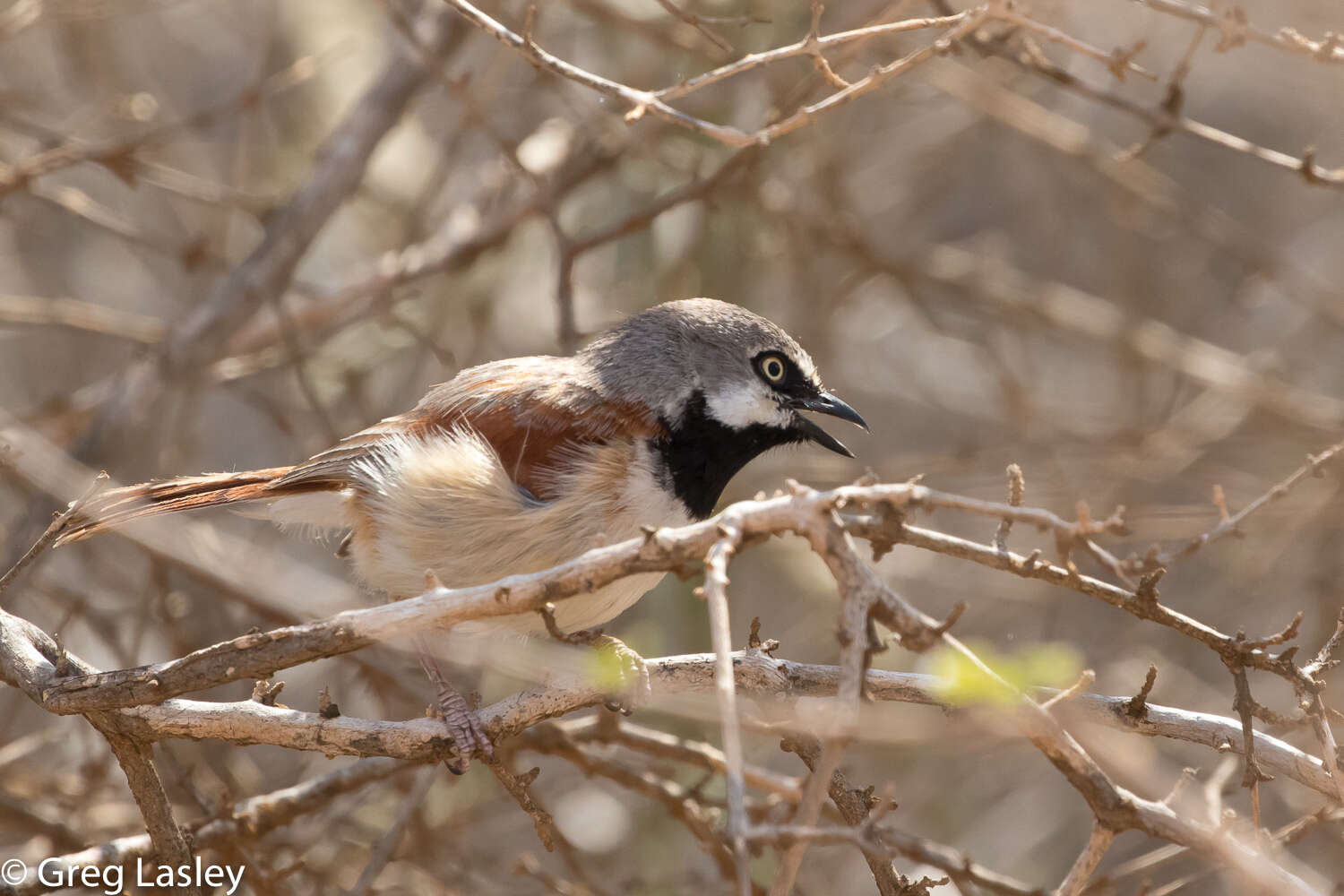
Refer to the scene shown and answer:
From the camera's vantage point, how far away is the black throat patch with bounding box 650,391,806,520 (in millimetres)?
4250

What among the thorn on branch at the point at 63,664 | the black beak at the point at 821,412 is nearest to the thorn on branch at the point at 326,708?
the thorn on branch at the point at 63,664

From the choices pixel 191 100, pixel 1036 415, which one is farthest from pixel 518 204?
pixel 191 100

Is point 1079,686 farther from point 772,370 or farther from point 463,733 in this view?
point 772,370

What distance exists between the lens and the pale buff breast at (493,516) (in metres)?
3.98

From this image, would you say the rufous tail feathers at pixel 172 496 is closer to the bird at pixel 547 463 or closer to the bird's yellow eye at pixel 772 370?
the bird at pixel 547 463

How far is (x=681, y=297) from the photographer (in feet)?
Answer: 22.3

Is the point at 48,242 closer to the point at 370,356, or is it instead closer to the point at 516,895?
the point at 370,356

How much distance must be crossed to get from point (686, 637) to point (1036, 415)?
2.22m

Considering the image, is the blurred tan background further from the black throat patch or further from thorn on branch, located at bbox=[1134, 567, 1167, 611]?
thorn on branch, located at bbox=[1134, 567, 1167, 611]

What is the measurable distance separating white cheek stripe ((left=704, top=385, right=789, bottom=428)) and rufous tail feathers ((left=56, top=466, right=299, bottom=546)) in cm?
153

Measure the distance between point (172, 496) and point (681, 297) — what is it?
10.6ft

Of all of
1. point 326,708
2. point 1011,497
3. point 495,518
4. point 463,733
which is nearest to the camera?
point 1011,497

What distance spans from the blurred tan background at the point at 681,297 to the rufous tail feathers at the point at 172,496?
0.30 m

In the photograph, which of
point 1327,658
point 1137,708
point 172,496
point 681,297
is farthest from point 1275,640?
point 681,297
